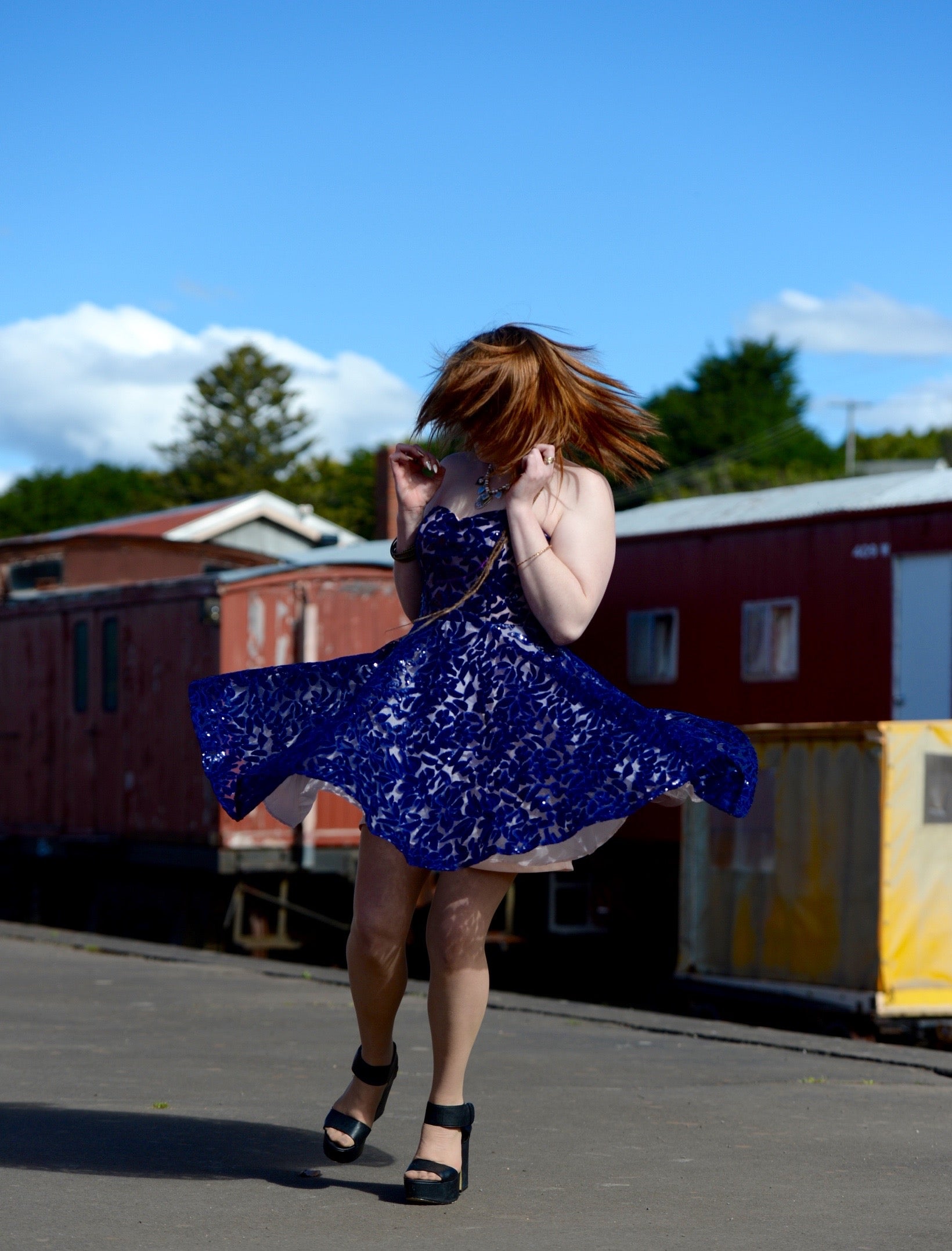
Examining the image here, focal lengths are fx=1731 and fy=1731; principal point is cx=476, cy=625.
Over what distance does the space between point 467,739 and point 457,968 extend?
0.48 meters

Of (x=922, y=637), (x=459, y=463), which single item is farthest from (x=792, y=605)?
(x=459, y=463)

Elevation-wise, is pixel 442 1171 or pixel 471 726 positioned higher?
pixel 471 726

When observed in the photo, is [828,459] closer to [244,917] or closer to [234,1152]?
[244,917]

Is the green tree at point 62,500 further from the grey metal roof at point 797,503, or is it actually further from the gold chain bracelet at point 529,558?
the gold chain bracelet at point 529,558

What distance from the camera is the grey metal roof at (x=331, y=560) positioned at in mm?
14633

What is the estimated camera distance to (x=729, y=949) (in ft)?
34.3

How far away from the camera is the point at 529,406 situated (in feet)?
12.3

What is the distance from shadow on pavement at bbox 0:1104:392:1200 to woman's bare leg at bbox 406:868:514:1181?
0.94 feet

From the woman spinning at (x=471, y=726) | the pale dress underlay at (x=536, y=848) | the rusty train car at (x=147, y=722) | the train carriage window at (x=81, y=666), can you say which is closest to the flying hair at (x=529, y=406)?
the woman spinning at (x=471, y=726)

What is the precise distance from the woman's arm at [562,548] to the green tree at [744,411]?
67599 millimetres

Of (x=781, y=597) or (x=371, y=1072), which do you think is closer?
(x=371, y=1072)

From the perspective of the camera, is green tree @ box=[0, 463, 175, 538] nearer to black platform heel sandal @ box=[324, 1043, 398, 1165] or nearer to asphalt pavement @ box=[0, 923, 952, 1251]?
asphalt pavement @ box=[0, 923, 952, 1251]

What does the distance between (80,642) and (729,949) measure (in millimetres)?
7981

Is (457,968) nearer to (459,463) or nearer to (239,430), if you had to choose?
(459,463)
